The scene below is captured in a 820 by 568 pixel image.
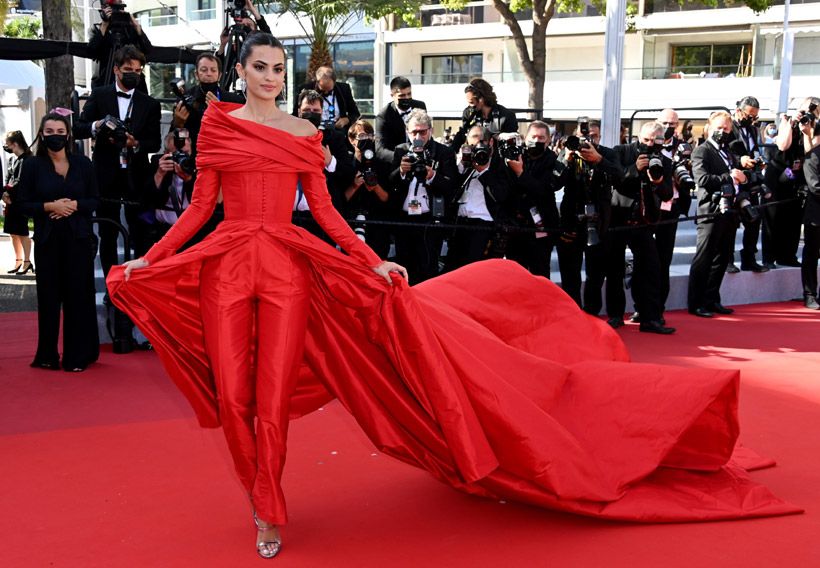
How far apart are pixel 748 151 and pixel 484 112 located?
11.2 feet

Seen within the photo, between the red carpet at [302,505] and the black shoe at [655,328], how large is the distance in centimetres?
216

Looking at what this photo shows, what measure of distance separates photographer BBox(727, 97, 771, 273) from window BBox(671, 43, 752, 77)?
2131 centimetres

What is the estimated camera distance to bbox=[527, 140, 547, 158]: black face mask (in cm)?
802

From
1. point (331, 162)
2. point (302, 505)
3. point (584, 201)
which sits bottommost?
point (302, 505)

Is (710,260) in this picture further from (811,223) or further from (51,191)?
(51,191)

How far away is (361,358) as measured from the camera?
3.98 metres

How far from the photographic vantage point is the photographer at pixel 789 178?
1010 centimetres

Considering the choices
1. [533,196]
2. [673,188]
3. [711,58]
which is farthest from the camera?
[711,58]

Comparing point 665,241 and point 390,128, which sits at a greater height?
point 390,128

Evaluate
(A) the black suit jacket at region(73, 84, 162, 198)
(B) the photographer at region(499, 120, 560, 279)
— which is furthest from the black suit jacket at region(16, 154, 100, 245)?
(B) the photographer at region(499, 120, 560, 279)

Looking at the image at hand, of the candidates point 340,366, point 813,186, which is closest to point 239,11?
point 340,366

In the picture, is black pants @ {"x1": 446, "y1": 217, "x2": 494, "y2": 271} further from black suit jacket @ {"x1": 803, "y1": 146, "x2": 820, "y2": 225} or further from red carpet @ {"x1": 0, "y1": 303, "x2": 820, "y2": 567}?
black suit jacket @ {"x1": 803, "y1": 146, "x2": 820, "y2": 225}

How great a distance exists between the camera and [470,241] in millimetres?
7879

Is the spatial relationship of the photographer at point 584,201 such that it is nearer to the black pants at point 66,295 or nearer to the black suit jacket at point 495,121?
the black suit jacket at point 495,121
